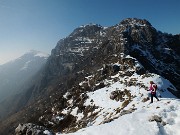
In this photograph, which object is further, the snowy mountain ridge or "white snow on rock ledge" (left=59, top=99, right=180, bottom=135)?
the snowy mountain ridge

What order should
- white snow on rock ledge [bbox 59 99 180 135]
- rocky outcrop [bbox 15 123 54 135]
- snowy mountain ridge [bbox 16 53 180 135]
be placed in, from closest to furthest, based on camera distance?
white snow on rock ledge [bbox 59 99 180 135]
snowy mountain ridge [bbox 16 53 180 135]
rocky outcrop [bbox 15 123 54 135]

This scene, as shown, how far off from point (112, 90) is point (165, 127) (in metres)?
56.9

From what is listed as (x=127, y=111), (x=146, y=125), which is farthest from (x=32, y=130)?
(x=127, y=111)

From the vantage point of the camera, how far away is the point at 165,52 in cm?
19950

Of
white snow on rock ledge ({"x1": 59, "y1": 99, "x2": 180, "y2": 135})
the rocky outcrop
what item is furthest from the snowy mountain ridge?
the rocky outcrop

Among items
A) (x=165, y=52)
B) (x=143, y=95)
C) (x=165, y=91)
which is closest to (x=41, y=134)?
(x=143, y=95)

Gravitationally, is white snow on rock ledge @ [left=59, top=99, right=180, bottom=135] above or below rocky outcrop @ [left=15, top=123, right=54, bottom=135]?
above

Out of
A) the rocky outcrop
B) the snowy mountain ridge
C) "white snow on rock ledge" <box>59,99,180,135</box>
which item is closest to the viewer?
"white snow on rock ledge" <box>59,99,180,135</box>

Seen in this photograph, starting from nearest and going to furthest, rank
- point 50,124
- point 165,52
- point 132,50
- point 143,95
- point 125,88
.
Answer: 1. point 143,95
2. point 125,88
3. point 50,124
4. point 132,50
5. point 165,52

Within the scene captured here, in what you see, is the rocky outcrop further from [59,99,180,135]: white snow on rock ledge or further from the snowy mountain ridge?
[59,99,180,135]: white snow on rock ledge

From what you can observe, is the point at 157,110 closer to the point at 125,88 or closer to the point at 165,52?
the point at 125,88

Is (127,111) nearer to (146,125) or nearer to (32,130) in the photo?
(146,125)

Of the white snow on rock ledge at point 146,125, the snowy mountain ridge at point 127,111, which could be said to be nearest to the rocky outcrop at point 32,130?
the snowy mountain ridge at point 127,111

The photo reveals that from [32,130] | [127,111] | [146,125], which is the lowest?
[32,130]
